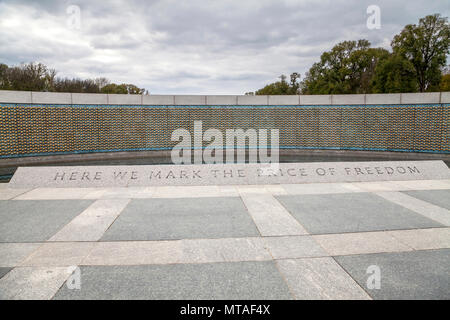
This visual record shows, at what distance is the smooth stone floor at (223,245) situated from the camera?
3.42 m

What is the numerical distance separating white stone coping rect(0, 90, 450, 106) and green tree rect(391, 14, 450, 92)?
2761 centimetres

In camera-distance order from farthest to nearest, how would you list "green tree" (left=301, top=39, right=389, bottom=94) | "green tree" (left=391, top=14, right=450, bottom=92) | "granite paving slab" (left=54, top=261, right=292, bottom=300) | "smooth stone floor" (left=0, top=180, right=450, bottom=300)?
"green tree" (left=301, top=39, right=389, bottom=94)
"green tree" (left=391, top=14, right=450, bottom=92)
"smooth stone floor" (left=0, top=180, right=450, bottom=300)
"granite paving slab" (left=54, top=261, right=292, bottom=300)

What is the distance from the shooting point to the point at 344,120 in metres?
16.2

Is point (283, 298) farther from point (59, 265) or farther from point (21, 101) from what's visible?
point (21, 101)

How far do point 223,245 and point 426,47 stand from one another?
44141 millimetres

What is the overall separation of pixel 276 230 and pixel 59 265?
Result: 146 inches

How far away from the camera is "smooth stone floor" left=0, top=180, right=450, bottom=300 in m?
3.42

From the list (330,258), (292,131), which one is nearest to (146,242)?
(330,258)

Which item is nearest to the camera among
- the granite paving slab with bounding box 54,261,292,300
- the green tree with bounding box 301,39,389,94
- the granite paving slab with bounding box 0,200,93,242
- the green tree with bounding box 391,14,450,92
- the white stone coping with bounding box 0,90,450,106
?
the granite paving slab with bounding box 54,261,292,300

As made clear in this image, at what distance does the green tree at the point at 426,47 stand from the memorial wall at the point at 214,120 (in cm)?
2785

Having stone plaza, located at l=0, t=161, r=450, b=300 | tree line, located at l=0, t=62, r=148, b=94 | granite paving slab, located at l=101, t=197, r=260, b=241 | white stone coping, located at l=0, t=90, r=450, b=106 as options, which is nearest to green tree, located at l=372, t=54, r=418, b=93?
white stone coping, located at l=0, t=90, r=450, b=106

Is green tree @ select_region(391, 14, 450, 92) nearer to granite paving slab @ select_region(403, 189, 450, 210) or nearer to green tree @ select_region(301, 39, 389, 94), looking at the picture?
green tree @ select_region(301, 39, 389, 94)

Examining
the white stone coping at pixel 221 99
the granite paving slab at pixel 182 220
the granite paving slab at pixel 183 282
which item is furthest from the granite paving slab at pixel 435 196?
the white stone coping at pixel 221 99

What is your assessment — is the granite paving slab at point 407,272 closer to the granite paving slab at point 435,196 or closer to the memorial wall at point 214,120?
the granite paving slab at point 435,196
